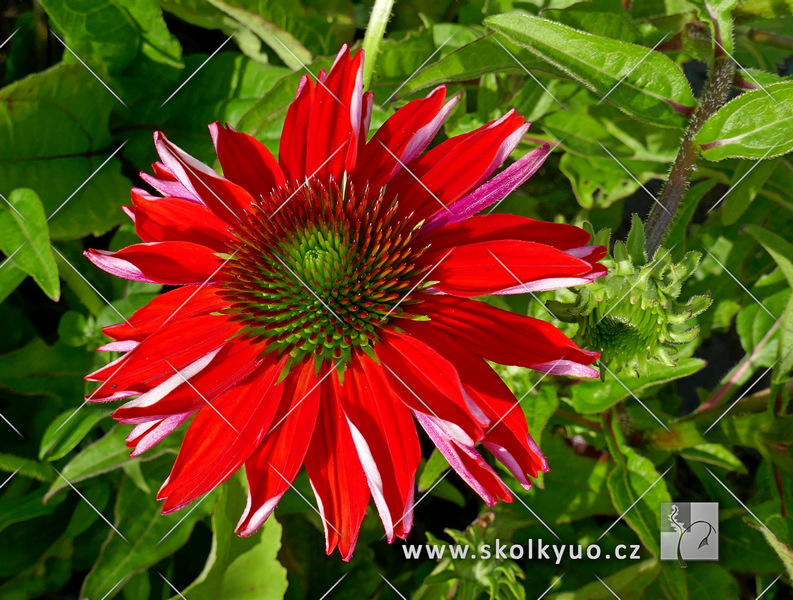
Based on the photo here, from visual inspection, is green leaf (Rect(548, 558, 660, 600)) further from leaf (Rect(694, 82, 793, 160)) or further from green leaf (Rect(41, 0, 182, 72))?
green leaf (Rect(41, 0, 182, 72))

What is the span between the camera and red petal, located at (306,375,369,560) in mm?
699

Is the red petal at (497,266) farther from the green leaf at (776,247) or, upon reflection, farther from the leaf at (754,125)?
the green leaf at (776,247)

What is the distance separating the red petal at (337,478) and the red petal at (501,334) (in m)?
0.14

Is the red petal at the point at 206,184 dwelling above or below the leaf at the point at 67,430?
above

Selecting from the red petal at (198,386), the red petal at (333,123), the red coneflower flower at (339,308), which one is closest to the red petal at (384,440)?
the red coneflower flower at (339,308)

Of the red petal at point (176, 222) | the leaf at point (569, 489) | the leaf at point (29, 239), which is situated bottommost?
the leaf at point (569, 489)

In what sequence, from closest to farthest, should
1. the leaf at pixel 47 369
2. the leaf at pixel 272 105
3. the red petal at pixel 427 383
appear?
the red petal at pixel 427 383 < the leaf at pixel 272 105 < the leaf at pixel 47 369

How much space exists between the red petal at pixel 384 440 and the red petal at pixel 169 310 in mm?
185

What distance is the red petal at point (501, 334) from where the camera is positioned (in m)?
0.69

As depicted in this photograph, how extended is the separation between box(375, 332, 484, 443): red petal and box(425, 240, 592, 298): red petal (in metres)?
0.08

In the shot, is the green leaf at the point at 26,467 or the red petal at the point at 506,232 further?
the green leaf at the point at 26,467

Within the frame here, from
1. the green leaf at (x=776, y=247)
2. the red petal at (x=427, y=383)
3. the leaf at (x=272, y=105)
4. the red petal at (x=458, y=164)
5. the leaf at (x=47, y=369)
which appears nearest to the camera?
the red petal at (x=427, y=383)

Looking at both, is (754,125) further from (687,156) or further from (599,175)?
(599,175)

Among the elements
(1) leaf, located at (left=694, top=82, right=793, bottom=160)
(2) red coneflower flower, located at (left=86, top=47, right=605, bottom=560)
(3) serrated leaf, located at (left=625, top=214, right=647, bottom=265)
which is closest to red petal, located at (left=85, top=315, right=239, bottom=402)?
(2) red coneflower flower, located at (left=86, top=47, right=605, bottom=560)
